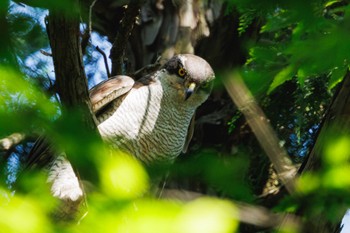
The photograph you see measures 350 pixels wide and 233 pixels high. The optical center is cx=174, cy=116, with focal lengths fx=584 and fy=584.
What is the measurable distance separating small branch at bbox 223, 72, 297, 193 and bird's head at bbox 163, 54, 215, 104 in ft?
7.65

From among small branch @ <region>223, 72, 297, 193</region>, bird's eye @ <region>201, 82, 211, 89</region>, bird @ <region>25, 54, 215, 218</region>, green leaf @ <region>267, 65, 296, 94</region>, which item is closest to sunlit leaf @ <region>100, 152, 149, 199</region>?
small branch @ <region>223, 72, 297, 193</region>

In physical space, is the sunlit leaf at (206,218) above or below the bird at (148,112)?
above

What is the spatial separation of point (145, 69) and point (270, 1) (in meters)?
3.33

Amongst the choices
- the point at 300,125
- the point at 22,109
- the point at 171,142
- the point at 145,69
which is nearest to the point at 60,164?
the point at 171,142

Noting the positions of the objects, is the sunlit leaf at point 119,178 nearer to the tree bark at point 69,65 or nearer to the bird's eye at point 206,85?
the tree bark at point 69,65

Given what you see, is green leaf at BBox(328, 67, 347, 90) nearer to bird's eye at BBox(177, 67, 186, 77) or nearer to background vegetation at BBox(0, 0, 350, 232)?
background vegetation at BBox(0, 0, 350, 232)

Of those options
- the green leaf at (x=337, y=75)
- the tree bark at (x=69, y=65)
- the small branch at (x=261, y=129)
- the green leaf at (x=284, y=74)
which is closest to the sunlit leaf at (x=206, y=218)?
the small branch at (x=261, y=129)

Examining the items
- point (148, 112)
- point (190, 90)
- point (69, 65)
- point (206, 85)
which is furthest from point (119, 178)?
point (206, 85)

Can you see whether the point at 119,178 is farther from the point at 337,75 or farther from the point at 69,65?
the point at 337,75

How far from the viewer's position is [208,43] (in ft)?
17.3

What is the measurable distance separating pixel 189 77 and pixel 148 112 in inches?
16.9

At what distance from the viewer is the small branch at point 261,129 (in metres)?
1.44

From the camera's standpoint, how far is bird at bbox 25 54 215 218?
3.66m

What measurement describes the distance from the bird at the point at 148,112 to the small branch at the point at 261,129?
189 cm
